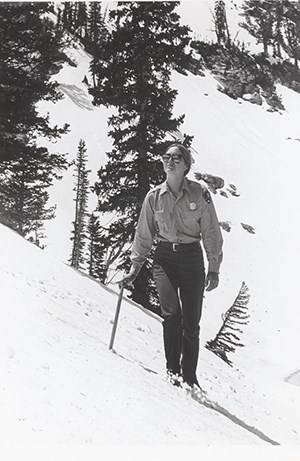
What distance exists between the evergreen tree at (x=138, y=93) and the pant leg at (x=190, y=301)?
9.76 m

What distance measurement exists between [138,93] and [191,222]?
35.0 feet

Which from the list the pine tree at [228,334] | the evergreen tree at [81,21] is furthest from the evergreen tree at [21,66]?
the evergreen tree at [81,21]

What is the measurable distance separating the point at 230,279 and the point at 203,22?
9754 cm

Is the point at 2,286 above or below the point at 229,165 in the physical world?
below

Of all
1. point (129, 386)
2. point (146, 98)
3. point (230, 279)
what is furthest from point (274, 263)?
point (129, 386)

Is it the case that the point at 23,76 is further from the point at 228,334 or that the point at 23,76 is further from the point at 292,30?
the point at 292,30

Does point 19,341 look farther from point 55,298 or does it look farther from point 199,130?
point 199,130

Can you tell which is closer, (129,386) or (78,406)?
(78,406)

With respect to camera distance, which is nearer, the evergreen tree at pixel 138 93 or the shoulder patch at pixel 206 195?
the shoulder patch at pixel 206 195

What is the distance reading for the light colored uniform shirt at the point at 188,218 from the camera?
16.5ft

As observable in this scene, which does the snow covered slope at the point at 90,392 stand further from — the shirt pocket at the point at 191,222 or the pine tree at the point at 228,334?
the pine tree at the point at 228,334

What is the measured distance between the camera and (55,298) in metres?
7.48

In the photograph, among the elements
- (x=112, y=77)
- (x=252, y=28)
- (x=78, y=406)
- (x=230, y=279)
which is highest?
(x=252, y=28)

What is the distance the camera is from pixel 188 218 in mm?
→ 5035
